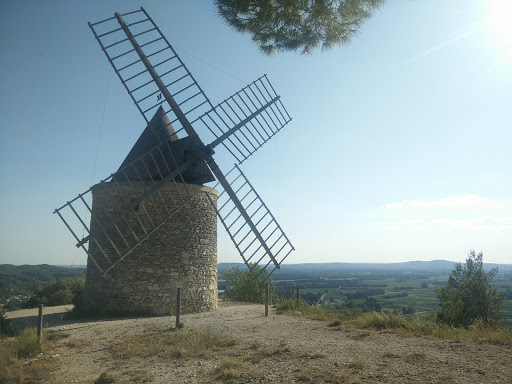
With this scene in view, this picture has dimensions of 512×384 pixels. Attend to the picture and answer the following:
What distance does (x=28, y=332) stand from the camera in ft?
24.4

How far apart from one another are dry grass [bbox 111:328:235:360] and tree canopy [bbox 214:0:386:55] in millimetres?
6298

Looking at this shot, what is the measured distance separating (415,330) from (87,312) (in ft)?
30.2

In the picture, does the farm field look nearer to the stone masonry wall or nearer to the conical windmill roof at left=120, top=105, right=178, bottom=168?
the stone masonry wall

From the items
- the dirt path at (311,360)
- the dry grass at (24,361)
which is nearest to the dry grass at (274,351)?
the dirt path at (311,360)

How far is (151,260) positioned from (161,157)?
3290 millimetres

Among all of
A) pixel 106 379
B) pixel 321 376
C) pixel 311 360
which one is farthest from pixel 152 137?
pixel 321 376

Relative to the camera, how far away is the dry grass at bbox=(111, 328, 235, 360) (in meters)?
6.20

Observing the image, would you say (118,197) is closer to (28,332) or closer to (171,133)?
(171,133)

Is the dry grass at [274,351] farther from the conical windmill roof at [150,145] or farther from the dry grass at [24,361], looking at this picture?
the conical windmill roof at [150,145]

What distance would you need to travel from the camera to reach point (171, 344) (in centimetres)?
686

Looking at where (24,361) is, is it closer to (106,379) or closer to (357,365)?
(106,379)

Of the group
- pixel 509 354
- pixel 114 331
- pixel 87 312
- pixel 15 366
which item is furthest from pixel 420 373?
pixel 87 312

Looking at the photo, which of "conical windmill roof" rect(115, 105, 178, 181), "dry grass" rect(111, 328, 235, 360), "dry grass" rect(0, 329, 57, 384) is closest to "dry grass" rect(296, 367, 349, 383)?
"dry grass" rect(111, 328, 235, 360)

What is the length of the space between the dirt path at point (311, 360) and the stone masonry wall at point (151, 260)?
229 centimetres
